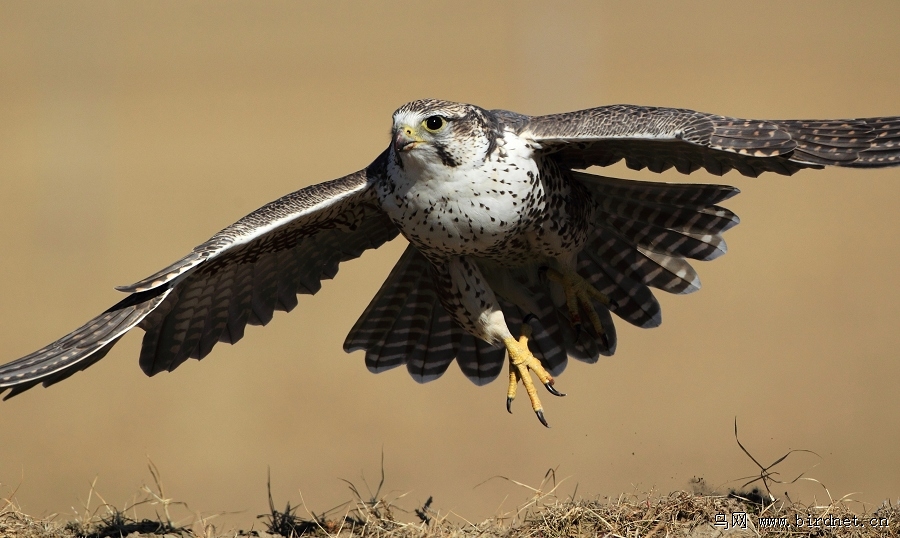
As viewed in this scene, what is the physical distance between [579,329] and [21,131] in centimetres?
1474

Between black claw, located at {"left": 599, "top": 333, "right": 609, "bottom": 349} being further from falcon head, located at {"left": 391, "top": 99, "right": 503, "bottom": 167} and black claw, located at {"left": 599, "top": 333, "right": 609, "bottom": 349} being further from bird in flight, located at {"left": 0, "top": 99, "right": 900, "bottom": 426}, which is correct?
falcon head, located at {"left": 391, "top": 99, "right": 503, "bottom": 167}

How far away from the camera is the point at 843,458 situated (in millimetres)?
10375

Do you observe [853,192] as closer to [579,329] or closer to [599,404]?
[599,404]

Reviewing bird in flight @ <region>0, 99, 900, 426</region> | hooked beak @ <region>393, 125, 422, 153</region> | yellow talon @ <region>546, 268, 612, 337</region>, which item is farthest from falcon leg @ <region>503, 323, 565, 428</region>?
hooked beak @ <region>393, 125, 422, 153</region>

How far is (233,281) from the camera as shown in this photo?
6.89 meters

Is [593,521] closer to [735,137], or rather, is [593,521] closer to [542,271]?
[542,271]

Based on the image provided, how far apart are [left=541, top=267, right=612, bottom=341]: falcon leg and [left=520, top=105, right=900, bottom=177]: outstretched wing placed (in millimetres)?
1042

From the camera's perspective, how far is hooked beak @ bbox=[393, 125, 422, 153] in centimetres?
609

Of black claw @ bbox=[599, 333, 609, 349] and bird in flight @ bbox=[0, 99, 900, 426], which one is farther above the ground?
bird in flight @ bbox=[0, 99, 900, 426]

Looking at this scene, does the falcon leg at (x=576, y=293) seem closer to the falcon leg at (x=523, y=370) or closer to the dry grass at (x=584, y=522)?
the falcon leg at (x=523, y=370)

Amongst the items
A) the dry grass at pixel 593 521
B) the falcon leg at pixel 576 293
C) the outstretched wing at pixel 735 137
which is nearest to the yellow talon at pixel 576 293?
the falcon leg at pixel 576 293

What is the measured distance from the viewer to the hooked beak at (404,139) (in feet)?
20.0

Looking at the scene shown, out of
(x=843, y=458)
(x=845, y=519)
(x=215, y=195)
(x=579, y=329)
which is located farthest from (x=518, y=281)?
(x=215, y=195)

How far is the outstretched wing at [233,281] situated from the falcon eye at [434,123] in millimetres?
476
